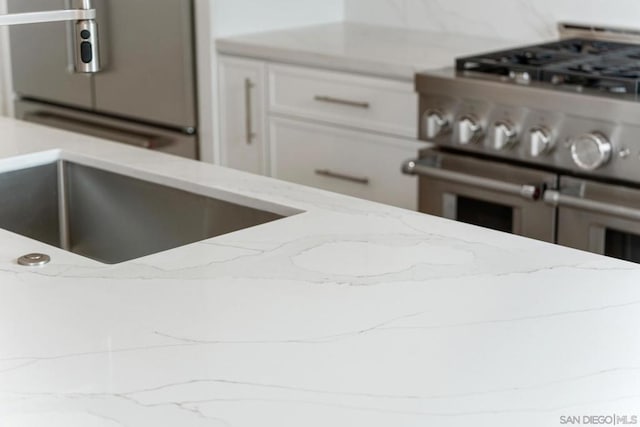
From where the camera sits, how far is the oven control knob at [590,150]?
260 centimetres

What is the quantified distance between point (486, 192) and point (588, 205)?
0.95 ft

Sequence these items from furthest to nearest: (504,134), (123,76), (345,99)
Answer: (123,76) → (345,99) → (504,134)

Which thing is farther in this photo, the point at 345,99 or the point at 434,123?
the point at 345,99

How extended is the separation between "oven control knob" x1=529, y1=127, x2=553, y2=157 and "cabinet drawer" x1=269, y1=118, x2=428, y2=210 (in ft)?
1.52

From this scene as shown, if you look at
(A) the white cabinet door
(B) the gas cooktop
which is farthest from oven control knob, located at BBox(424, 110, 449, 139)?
(A) the white cabinet door

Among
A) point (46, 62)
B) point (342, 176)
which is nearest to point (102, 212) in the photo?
point (342, 176)

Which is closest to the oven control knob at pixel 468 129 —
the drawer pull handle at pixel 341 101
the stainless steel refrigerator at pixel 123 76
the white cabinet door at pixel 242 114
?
the drawer pull handle at pixel 341 101

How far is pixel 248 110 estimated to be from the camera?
3.58 meters

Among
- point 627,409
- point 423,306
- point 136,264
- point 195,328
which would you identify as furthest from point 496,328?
point 136,264

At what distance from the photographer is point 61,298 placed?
1464 mm

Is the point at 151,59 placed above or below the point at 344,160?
above

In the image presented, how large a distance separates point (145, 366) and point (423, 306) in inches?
14.4

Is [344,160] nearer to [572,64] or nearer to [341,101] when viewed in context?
[341,101]

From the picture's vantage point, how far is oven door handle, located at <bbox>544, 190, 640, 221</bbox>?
8.41 ft
